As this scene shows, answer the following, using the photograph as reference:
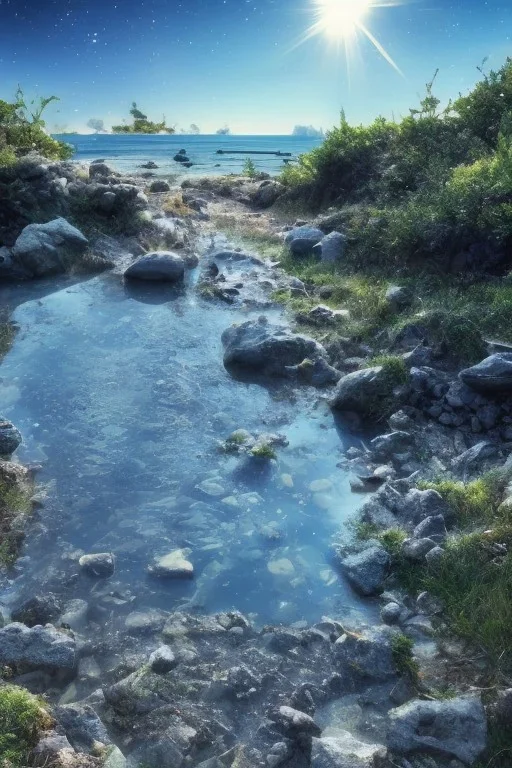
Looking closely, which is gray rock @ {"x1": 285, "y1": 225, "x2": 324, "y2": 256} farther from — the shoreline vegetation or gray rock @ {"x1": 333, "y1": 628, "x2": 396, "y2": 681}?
gray rock @ {"x1": 333, "y1": 628, "x2": 396, "y2": 681}

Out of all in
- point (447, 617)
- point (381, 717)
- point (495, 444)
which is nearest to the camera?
point (381, 717)

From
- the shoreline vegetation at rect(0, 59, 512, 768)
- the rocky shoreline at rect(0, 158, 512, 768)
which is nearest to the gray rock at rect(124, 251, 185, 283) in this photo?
the shoreline vegetation at rect(0, 59, 512, 768)

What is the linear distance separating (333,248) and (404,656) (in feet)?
35.7

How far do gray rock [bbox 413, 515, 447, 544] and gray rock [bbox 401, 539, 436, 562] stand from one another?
0.44 feet

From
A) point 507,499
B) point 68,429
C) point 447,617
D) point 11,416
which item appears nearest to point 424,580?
point 447,617

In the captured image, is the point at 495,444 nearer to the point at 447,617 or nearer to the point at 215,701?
the point at 447,617

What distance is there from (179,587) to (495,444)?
411cm

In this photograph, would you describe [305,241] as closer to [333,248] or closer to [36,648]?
[333,248]

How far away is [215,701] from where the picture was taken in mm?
4465

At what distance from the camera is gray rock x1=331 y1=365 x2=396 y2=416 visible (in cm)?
856

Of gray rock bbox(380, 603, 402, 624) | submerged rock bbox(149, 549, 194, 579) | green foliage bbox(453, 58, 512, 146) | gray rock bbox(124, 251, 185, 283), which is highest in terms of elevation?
green foliage bbox(453, 58, 512, 146)

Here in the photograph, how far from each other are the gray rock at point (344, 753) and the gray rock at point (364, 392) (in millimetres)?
4999

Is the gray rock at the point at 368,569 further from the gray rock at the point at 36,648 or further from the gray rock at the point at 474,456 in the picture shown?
the gray rock at the point at 36,648

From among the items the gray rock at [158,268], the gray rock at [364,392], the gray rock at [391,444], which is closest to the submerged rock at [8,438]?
the gray rock at [364,392]
